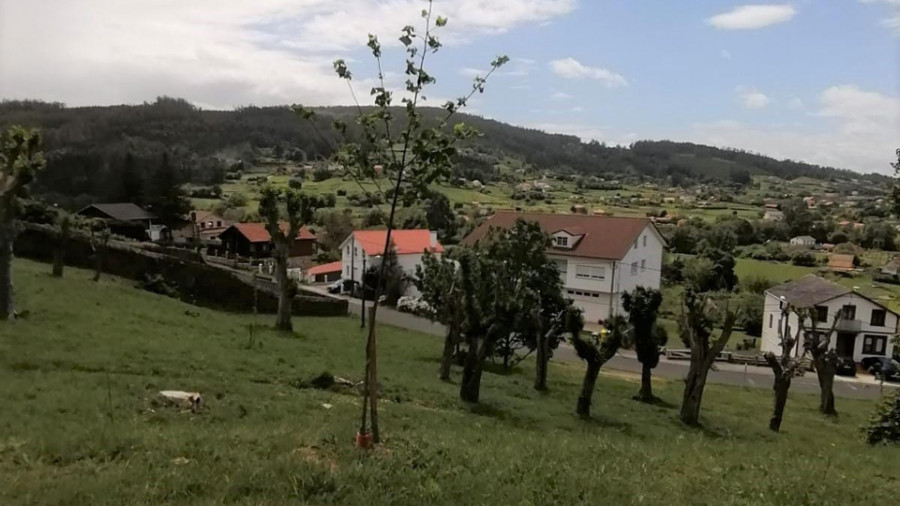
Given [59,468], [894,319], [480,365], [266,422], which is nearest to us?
[59,468]

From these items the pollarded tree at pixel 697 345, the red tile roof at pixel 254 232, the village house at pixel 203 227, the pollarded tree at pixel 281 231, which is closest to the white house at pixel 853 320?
the pollarded tree at pixel 697 345

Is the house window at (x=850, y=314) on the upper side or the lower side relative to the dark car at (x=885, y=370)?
upper

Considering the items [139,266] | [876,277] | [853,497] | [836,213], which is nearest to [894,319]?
[876,277]

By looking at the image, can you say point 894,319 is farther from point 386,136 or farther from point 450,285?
point 386,136

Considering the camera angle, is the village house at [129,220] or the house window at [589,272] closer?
the house window at [589,272]

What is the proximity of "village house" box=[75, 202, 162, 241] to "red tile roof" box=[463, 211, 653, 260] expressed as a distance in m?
31.5

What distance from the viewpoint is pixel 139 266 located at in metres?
34.6

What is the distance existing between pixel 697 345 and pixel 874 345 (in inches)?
1324

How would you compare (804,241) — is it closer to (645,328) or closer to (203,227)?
(203,227)

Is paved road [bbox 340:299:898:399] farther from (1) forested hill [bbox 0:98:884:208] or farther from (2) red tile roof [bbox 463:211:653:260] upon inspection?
(1) forested hill [bbox 0:98:884:208]

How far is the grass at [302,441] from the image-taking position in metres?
7.20

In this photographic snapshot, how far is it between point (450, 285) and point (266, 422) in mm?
12589

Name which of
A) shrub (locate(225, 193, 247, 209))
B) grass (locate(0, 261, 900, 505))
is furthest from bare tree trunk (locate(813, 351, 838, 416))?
shrub (locate(225, 193, 247, 209))

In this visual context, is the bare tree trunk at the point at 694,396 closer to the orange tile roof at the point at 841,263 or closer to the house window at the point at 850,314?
the house window at the point at 850,314
